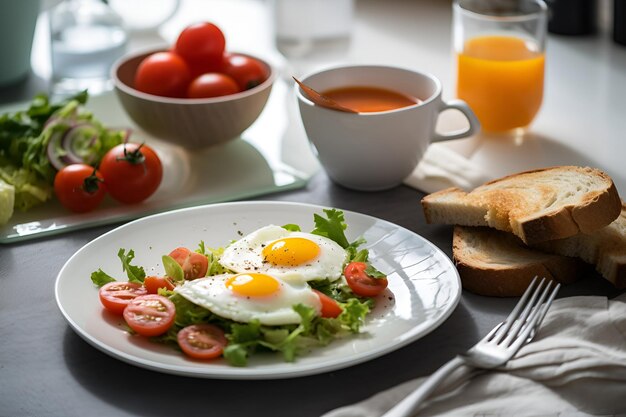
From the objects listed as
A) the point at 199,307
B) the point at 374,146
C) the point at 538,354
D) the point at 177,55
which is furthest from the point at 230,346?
the point at 177,55

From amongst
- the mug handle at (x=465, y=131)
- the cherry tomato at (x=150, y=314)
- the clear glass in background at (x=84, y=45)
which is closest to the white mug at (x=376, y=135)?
the mug handle at (x=465, y=131)

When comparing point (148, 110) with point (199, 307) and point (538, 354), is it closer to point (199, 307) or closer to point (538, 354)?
point (199, 307)

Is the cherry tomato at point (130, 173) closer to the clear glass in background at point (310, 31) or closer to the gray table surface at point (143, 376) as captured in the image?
the gray table surface at point (143, 376)

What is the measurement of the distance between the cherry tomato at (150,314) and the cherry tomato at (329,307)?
267mm

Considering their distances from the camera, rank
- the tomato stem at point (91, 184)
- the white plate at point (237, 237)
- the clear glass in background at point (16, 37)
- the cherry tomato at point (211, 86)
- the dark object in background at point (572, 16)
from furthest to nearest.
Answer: the dark object in background at point (572, 16)
the clear glass in background at point (16, 37)
the cherry tomato at point (211, 86)
the tomato stem at point (91, 184)
the white plate at point (237, 237)

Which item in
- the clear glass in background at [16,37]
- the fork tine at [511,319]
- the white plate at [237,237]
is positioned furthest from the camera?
the clear glass in background at [16,37]

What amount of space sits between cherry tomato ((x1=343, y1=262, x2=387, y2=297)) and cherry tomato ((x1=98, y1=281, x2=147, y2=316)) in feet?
1.30

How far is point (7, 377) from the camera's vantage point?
1.71 m

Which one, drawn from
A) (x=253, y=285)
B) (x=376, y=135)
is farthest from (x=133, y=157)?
(x=253, y=285)

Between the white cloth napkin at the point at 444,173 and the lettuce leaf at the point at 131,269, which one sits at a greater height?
the lettuce leaf at the point at 131,269

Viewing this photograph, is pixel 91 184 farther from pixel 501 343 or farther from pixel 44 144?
pixel 501 343

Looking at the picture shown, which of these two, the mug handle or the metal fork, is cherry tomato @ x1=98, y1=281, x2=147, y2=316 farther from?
the mug handle

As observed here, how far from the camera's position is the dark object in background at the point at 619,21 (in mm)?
3297

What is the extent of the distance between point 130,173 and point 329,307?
779 mm
